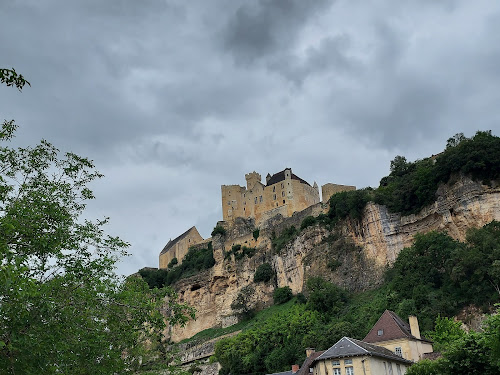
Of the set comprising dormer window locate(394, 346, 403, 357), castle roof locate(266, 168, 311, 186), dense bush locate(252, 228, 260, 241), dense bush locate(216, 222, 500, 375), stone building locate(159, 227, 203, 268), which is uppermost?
castle roof locate(266, 168, 311, 186)

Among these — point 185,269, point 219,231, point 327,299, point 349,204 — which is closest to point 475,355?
point 327,299

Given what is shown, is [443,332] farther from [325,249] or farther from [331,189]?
[331,189]

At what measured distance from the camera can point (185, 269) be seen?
3201 inches

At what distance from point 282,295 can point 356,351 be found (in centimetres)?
2905

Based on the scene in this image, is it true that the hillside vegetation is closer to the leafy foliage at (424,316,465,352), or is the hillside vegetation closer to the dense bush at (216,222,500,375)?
the dense bush at (216,222,500,375)

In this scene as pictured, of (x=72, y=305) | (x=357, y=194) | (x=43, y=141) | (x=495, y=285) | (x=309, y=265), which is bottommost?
(x=72, y=305)

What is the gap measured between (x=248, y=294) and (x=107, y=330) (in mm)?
49493

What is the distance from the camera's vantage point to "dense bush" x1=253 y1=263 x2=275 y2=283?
65.1 meters

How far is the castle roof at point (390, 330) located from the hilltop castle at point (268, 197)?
118 feet

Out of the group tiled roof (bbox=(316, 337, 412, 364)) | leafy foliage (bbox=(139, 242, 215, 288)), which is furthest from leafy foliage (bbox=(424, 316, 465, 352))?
leafy foliage (bbox=(139, 242, 215, 288))

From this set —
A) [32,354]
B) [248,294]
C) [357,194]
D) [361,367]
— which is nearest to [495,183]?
[357,194]

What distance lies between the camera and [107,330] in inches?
654

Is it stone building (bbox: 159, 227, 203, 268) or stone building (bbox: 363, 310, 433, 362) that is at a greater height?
stone building (bbox: 159, 227, 203, 268)

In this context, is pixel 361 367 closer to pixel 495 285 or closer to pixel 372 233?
pixel 495 285
